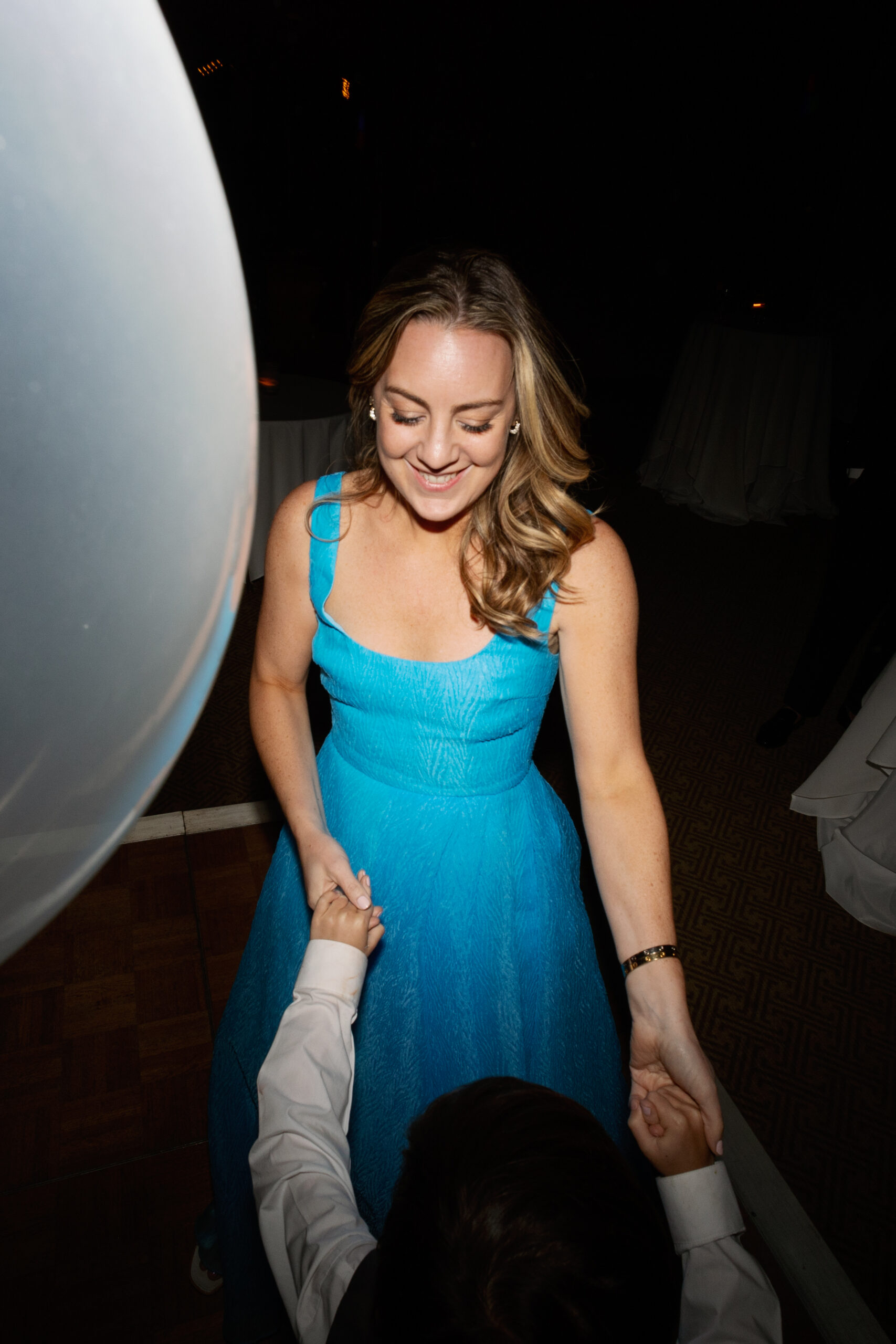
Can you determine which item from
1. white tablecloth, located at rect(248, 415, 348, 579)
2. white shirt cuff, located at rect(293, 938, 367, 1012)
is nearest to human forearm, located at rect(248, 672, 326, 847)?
white shirt cuff, located at rect(293, 938, 367, 1012)

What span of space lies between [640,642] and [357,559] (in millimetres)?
2978

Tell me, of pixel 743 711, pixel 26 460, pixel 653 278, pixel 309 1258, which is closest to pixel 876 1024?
pixel 743 711

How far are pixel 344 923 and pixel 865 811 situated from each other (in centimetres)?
232

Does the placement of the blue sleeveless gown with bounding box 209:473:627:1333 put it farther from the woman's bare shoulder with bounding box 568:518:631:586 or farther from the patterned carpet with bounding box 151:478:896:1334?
the patterned carpet with bounding box 151:478:896:1334

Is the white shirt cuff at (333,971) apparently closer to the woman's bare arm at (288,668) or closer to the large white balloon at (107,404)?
the woman's bare arm at (288,668)

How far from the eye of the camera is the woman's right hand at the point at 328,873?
45.4 inches

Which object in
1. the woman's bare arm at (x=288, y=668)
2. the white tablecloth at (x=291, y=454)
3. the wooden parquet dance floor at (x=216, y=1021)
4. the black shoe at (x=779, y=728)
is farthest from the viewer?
the white tablecloth at (x=291, y=454)

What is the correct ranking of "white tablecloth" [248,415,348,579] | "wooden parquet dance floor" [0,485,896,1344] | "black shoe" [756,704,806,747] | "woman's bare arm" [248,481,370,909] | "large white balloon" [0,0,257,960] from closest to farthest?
"large white balloon" [0,0,257,960], "woman's bare arm" [248,481,370,909], "wooden parquet dance floor" [0,485,896,1344], "black shoe" [756,704,806,747], "white tablecloth" [248,415,348,579]

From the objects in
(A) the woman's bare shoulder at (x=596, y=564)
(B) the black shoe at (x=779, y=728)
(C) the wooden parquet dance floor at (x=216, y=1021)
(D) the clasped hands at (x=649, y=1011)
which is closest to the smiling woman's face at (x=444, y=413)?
(A) the woman's bare shoulder at (x=596, y=564)

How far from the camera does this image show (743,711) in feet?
12.3

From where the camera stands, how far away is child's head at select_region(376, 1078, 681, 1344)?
28.5 inches

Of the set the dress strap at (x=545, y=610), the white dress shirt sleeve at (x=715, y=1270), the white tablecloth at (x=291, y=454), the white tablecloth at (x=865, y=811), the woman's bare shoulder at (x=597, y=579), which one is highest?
the woman's bare shoulder at (x=597, y=579)

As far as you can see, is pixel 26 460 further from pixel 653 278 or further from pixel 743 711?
pixel 653 278

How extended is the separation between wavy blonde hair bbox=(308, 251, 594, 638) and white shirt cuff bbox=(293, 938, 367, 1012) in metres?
0.57
